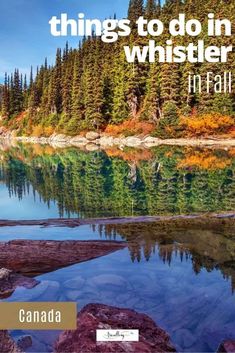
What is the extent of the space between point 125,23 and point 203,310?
4.52m

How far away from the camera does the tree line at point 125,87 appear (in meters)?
49.9

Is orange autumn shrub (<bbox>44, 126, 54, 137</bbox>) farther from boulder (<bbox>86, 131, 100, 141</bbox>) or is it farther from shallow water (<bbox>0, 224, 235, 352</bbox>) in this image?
shallow water (<bbox>0, 224, 235, 352</bbox>)

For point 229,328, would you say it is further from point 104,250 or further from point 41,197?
point 41,197

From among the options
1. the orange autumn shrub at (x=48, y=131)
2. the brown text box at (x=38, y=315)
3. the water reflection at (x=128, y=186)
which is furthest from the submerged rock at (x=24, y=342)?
the orange autumn shrub at (x=48, y=131)

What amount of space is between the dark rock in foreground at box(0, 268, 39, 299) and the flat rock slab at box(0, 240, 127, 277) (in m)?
0.38

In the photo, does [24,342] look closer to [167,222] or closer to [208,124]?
[167,222]

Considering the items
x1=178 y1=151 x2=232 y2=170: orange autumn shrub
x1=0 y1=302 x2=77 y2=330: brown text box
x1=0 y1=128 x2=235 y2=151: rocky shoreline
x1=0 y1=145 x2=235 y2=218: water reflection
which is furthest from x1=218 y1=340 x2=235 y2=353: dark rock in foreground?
x1=0 y1=128 x2=235 y2=151: rocky shoreline

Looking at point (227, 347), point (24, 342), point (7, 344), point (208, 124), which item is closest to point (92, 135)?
point (208, 124)

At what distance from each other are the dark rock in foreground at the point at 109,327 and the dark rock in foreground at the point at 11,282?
5.59 ft

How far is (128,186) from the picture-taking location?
59.2ft

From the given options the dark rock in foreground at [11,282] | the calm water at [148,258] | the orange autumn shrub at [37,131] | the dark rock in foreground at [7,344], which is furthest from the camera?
the orange autumn shrub at [37,131]

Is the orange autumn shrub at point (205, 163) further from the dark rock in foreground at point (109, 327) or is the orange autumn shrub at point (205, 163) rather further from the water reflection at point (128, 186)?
the dark rock in foreground at point (109, 327)

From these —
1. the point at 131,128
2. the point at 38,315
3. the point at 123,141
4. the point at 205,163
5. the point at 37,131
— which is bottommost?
the point at 38,315

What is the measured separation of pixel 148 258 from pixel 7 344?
3.77m
